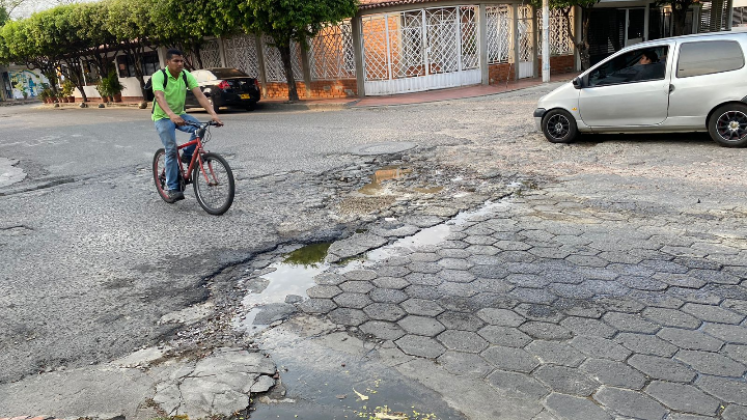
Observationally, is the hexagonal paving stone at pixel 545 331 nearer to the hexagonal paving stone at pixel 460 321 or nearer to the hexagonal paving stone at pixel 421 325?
the hexagonal paving stone at pixel 460 321

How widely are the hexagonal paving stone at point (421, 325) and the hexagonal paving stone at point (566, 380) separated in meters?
0.71

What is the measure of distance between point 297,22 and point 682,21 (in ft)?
58.3

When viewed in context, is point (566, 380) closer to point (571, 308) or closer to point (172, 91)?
point (571, 308)

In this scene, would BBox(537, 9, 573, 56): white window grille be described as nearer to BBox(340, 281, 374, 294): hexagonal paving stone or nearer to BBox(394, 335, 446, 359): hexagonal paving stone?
BBox(340, 281, 374, 294): hexagonal paving stone

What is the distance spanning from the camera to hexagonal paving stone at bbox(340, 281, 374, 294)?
4.23 m

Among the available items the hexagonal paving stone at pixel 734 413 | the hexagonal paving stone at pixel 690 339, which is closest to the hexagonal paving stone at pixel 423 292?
the hexagonal paving stone at pixel 690 339

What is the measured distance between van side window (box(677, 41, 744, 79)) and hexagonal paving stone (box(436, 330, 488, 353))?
20.6ft

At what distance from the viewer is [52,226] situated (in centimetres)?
645

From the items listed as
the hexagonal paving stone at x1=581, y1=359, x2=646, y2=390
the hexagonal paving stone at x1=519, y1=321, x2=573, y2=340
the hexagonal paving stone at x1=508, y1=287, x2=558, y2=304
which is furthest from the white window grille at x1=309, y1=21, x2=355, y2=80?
the hexagonal paving stone at x1=581, y1=359, x2=646, y2=390

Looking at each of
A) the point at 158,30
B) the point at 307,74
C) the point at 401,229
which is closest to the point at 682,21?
the point at 307,74

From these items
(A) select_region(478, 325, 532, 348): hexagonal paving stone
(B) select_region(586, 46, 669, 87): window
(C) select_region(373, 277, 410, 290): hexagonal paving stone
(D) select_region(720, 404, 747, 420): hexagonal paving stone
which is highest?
(B) select_region(586, 46, 669, 87): window

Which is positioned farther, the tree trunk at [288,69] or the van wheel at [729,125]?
the tree trunk at [288,69]

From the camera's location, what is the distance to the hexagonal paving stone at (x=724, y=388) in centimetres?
272

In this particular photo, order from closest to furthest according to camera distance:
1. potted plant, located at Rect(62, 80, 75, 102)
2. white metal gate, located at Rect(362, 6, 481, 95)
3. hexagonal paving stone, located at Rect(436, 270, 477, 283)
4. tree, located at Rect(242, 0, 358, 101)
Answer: hexagonal paving stone, located at Rect(436, 270, 477, 283) < tree, located at Rect(242, 0, 358, 101) < white metal gate, located at Rect(362, 6, 481, 95) < potted plant, located at Rect(62, 80, 75, 102)
